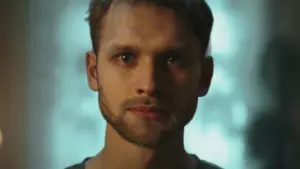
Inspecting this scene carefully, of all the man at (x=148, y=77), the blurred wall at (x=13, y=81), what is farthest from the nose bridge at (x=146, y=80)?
the blurred wall at (x=13, y=81)

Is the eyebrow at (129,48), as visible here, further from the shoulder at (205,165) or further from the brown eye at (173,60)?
the shoulder at (205,165)

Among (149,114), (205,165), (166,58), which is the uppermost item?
(166,58)

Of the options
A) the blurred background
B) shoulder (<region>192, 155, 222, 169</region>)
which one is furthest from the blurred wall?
shoulder (<region>192, 155, 222, 169</region>)

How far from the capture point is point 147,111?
104 cm

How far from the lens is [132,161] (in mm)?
1057

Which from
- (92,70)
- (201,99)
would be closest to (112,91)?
(92,70)

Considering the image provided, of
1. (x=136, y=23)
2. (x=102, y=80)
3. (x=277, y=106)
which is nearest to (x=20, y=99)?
(x=102, y=80)

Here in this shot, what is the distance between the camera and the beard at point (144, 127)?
104 cm

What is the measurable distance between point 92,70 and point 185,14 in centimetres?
22

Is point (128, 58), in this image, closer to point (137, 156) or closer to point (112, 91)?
point (112, 91)

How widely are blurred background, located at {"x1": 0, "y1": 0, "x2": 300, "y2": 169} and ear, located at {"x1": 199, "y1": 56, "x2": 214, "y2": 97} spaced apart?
0.05 ft

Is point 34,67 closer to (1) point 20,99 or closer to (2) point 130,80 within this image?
(1) point 20,99

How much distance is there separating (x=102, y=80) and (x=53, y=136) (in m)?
0.16

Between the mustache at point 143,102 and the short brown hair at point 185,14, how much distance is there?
5.0 inches
